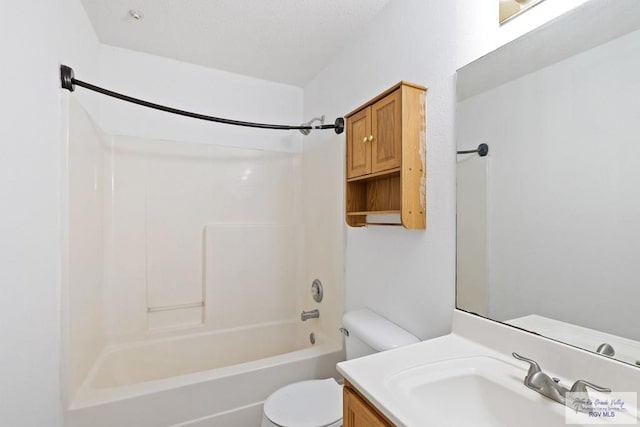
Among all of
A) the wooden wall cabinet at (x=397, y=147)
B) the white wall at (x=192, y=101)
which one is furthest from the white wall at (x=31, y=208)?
the wooden wall cabinet at (x=397, y=147)

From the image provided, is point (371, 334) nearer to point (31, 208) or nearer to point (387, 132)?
point (387, 132)

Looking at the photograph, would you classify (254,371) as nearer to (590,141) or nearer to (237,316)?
(237,316)

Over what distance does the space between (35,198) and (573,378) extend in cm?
179

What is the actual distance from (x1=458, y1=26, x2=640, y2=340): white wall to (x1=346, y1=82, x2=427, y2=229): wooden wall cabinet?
25 centimetres

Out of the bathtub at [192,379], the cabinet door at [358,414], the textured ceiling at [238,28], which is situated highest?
the textured ceiling at [238,28]

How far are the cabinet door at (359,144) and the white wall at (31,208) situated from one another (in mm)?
1289

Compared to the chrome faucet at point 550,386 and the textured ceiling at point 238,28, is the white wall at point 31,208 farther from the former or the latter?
the chrome faucet at point 550,386

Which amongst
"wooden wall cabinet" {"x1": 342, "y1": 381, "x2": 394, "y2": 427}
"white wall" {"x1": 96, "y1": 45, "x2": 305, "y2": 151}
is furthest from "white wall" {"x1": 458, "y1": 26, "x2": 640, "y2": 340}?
"white wall" {"x1": 96, "y1": 45, "x2": 305, "y2": 151}

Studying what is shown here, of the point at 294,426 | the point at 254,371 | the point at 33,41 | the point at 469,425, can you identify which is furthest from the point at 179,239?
the point at 469,425

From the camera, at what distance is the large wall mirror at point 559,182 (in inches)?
28.8

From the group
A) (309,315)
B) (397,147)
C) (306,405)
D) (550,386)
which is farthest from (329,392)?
(397,147)

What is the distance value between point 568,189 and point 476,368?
0.59 meters

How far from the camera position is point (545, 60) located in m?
0.89

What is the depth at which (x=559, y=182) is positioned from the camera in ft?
2.82
